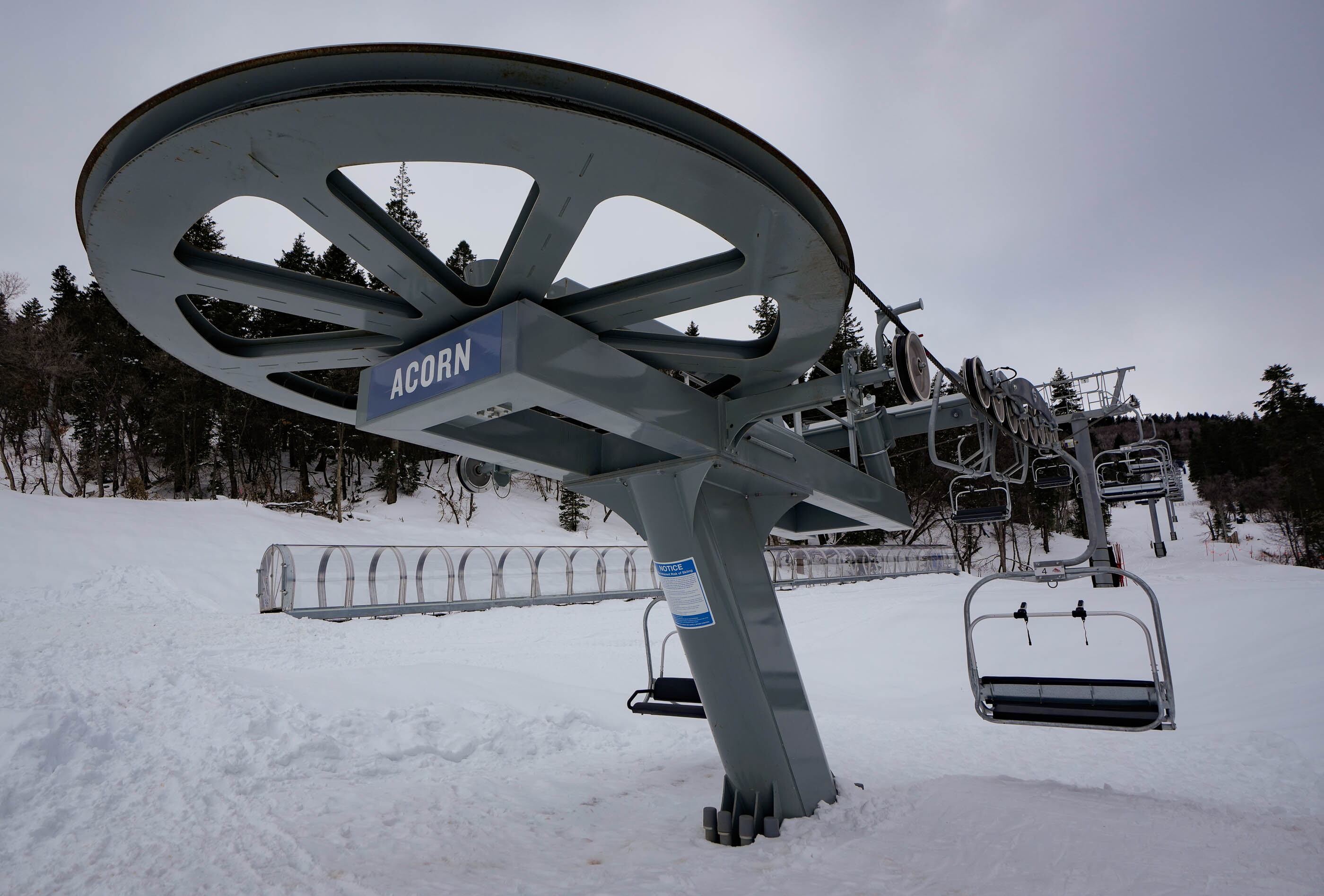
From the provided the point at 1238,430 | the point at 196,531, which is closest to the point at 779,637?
the point at 196,531

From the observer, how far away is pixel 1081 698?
177 inches

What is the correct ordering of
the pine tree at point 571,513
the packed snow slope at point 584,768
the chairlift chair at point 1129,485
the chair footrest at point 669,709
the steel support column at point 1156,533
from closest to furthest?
the packed snow slope at point 584,768
the chair footrest at point 669,709
the chairlift chair at point 1129,485
the steel support column at point 1156,533
the pine tree at point 571,513

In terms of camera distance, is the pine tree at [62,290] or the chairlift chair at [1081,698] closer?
the chairlift chair at [1081,698]

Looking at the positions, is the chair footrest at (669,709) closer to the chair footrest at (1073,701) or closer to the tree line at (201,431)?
the chair footrest at (1073,701)

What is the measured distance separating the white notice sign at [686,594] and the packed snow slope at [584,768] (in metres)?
1.26

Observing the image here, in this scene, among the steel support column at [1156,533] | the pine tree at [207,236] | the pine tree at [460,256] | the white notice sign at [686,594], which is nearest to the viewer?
the white notice sign at [686,594]

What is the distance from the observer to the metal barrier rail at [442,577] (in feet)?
44.0

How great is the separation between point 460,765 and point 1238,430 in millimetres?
82007

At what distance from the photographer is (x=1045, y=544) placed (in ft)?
143

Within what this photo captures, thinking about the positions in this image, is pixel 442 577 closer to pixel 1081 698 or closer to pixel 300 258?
pixel 1081 698

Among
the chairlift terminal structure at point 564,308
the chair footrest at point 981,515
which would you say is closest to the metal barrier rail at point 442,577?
the chair footrest at point 981,515

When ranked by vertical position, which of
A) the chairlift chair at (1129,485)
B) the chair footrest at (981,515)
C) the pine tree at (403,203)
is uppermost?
the pine tree at (403,203)

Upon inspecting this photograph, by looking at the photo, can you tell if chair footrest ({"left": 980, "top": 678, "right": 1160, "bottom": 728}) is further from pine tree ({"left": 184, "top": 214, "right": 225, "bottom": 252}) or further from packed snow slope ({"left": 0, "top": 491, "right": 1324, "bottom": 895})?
pine tree ({"left": 184, "top": 214, "right": 225, "bottom": 252})

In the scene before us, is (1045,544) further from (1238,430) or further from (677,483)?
(677,483)
